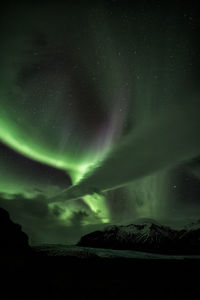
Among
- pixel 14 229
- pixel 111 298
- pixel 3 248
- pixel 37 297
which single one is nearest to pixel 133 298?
pixel 111 298

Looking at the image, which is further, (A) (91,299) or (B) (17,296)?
(A) (91,299)

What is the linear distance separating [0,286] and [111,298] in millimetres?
11464

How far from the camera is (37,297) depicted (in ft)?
51.6

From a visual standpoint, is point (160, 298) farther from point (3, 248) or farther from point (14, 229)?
point (14, 229)

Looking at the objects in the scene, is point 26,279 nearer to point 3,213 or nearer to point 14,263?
point 14,263

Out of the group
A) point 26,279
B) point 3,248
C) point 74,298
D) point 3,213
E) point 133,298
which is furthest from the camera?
point 3,213

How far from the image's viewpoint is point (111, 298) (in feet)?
67.0

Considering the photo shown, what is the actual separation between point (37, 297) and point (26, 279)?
2.65 m

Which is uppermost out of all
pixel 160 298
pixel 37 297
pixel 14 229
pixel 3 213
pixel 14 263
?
pixel 3 213

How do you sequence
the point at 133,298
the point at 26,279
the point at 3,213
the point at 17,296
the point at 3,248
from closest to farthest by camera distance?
the point at 17,296 → the point at 26,279 → the point at 133,298 → the point at 3,248 → the point at 3,213

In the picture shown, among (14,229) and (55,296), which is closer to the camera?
(55,296)

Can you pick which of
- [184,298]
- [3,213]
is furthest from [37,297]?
[3,213]

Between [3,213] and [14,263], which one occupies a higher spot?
[3,213]

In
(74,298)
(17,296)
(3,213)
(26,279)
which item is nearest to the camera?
(17,296)
